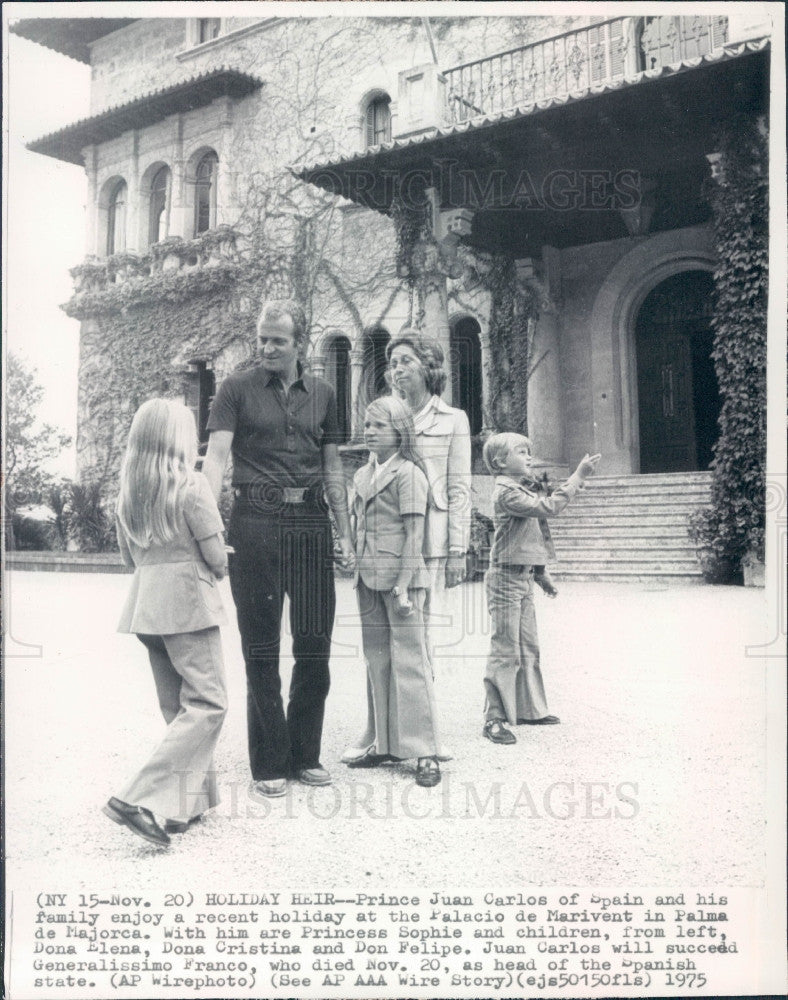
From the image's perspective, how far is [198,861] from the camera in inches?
94.2

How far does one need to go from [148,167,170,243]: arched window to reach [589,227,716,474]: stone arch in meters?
4.17

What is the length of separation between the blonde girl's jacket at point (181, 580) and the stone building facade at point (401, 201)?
3.81 ft

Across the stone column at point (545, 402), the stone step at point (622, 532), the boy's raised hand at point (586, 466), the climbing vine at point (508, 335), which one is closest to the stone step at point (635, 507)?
the stone step at point (622, 532)

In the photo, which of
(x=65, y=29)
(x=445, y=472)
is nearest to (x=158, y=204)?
(x=65, y=29)

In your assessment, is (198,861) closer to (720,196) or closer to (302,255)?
(302,255)

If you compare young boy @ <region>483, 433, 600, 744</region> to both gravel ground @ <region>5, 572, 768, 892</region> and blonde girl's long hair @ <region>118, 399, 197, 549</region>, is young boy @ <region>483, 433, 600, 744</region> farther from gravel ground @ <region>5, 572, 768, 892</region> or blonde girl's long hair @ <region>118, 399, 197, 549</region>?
blonde girl's long hair @ <region>118, 399, 197, 549</region>

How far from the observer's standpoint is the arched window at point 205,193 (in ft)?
14.5

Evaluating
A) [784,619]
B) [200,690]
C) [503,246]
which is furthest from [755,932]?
[503,246]

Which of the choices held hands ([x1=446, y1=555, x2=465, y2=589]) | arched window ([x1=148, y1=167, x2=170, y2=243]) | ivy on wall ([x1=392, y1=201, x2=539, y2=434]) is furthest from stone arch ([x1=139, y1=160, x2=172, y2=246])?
held hands ([x1=446, y1=555, x2=465, y2=589])

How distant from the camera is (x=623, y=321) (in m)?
7.88

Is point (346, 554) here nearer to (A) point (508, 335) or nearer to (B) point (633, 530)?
(B) point (633, 530)

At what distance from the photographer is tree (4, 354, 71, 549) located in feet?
9.71

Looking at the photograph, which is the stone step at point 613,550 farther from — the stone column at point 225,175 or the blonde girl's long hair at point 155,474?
the blonde girl's long hair at point 155,474

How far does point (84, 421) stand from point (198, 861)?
1.89 metres
